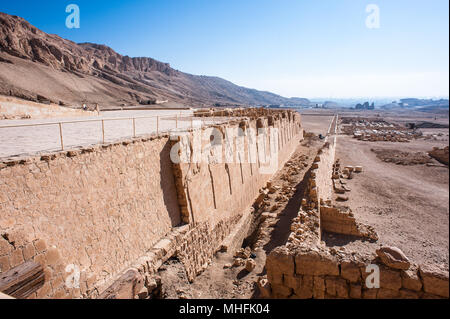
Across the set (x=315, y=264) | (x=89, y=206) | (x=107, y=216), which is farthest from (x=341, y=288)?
(x=89, y=206)

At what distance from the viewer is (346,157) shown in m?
27.4

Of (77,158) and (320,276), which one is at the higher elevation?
(77,158)

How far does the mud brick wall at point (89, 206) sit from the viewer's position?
528cm

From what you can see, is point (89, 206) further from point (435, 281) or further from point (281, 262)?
point (435, 281)

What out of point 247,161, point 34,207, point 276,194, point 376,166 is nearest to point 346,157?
point 376,166

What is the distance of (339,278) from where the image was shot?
5.38 meters

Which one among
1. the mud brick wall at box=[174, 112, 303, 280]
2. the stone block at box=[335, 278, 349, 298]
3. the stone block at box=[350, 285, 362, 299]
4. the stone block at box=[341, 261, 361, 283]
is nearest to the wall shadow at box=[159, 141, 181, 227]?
the mud brick wall at box=[174, 112, 303, 280]

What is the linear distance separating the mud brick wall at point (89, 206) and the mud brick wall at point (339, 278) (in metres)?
4.18

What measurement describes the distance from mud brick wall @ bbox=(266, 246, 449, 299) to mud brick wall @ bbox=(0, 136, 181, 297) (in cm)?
418

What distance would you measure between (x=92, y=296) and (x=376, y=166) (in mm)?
20673

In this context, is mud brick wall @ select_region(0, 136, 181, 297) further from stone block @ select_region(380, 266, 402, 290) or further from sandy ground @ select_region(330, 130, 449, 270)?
sandy ground @ select_region(330, 130, 449, 270)

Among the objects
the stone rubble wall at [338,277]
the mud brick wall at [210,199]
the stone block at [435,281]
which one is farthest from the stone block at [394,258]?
the mud brick wall at [210,199]

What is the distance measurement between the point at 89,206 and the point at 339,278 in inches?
239
